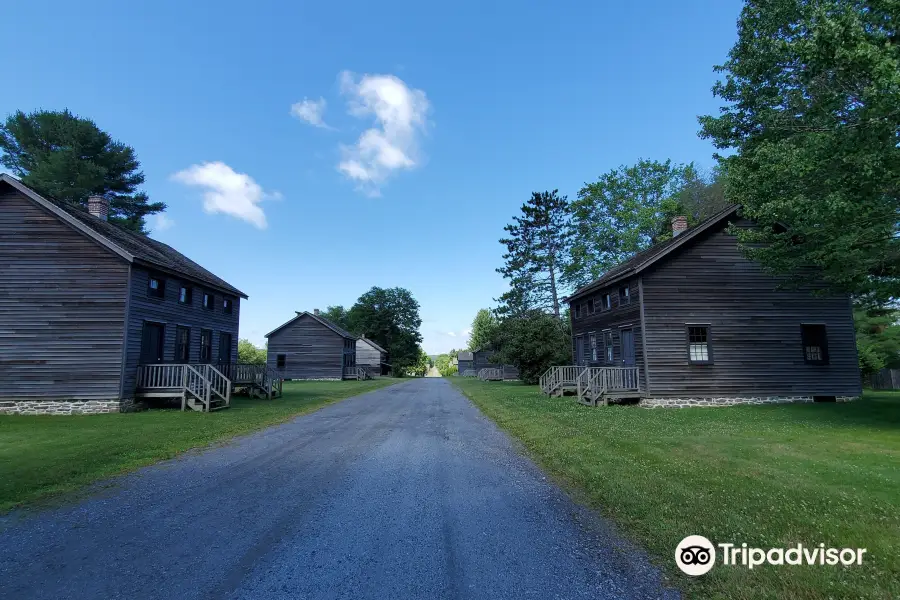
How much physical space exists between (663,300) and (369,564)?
17.6m

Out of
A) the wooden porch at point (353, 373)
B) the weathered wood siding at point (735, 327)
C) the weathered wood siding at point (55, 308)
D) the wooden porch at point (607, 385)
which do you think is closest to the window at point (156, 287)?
the weathered wood siding at point (55, 308)

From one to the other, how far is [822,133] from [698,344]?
9536 millimetres

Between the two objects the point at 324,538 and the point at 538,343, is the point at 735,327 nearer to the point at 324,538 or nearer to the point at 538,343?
the point at 538,343

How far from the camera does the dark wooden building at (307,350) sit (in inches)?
1873

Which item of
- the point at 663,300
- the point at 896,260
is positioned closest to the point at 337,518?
the point at 896,260

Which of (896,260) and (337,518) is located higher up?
(896,260)

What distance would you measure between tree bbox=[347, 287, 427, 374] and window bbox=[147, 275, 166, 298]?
6210 cm

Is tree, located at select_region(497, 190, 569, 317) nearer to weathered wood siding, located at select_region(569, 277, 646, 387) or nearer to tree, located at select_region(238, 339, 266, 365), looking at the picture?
weathered wood siding, located at select_region(569, 277, 646, 387)

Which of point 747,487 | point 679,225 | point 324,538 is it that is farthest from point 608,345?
point 324,538

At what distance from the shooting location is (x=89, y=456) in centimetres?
862

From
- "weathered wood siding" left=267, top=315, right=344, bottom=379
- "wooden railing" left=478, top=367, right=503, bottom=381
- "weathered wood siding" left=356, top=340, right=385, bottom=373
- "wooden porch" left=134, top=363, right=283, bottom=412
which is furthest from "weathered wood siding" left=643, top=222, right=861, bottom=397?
"weathered wood siding" left=356, top=340, right=385, bottom=373

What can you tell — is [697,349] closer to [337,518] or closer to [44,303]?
[337,518]

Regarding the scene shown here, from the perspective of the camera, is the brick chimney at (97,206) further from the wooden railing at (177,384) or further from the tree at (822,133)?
the tree at (822,133)

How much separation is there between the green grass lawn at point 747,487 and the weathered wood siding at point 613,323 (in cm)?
645
